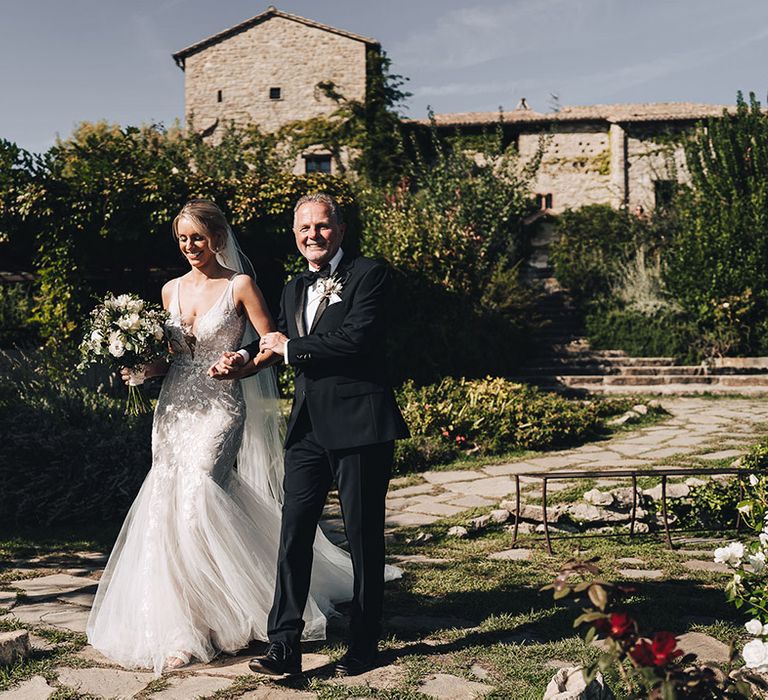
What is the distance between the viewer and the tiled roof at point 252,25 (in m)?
26.4


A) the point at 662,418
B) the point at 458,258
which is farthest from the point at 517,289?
the point at 662,418

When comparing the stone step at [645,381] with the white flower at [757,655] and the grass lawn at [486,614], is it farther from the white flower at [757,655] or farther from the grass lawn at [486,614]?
the white flower at [757,655]

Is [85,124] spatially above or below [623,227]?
above

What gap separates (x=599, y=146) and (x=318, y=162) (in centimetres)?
1006

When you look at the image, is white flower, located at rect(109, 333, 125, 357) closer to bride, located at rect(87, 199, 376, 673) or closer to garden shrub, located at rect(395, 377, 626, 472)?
bride, located at rect(87, 199, 376, 673)

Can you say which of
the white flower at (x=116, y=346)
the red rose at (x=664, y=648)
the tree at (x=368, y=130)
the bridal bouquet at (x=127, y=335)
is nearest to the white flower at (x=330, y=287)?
the bridal bouquet at (x=127, y=335)

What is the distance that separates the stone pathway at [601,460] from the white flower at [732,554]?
4172mm

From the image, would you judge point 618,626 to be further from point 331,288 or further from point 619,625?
point 331,288

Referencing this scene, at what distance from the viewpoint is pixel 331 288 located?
3.53 metres

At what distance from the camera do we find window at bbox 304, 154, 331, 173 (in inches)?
1041

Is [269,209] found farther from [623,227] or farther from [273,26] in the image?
[273,26]

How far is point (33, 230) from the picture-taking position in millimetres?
12844

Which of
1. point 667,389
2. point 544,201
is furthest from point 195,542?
point 544,201

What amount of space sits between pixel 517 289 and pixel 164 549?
1342 cm
